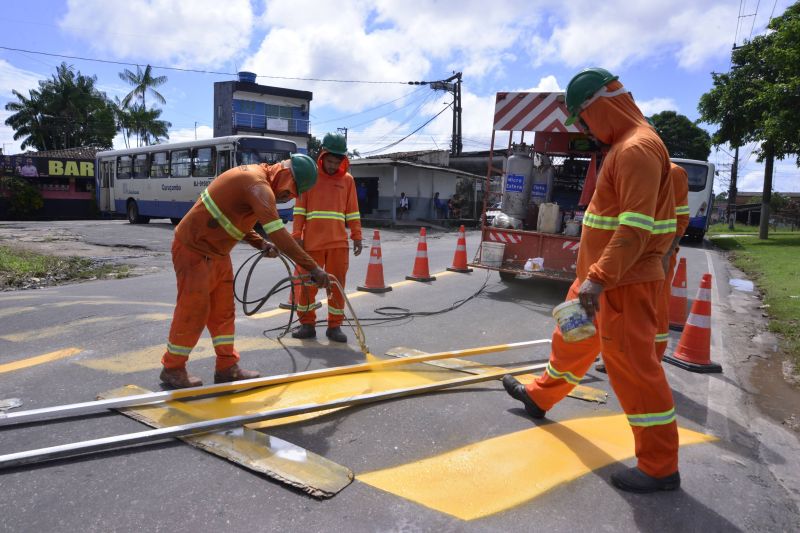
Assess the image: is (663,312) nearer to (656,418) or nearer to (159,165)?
(656,418)

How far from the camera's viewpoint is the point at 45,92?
145 feet

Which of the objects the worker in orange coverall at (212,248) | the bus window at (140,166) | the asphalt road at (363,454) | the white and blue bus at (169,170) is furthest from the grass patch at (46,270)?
the bus window at (140,166)

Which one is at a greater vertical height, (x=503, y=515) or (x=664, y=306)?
(x=664, y=306)

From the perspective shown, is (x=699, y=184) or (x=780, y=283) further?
(x=699, y=184)

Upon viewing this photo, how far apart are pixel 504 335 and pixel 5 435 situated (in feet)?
14.2

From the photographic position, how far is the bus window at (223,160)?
1778 cm

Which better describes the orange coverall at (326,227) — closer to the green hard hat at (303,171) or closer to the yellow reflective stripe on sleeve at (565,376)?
the green hard hat at (303,171)

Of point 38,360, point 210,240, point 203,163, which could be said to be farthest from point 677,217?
point 203,163

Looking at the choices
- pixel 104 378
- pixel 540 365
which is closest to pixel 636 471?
pixel 540 365

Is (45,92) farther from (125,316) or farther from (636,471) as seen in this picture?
(636,471)

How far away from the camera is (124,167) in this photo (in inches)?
932

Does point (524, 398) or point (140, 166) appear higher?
point (140, 166)

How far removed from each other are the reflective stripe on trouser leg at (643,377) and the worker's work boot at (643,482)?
3 cm

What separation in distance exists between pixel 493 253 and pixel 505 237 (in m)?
0.31
